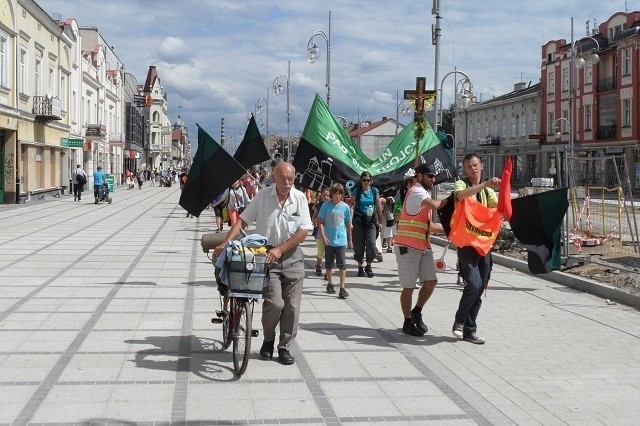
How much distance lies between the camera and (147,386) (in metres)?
6.05

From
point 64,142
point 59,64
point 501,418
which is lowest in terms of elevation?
point 501,418

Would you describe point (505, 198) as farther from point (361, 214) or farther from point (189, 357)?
point (361, 214)

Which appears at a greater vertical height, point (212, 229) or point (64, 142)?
point (64, 142)

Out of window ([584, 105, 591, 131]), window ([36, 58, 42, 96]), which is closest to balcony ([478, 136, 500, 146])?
window ([584, 105, 591, 131])

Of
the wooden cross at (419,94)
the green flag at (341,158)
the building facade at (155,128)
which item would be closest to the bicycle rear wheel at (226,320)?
the green flag at (341,158)

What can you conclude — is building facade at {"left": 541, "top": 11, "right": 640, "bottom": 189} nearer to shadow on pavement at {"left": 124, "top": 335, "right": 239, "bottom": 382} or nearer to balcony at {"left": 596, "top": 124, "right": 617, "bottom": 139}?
balcony at {"left": 596, "top": 124, "right": 617, "bottom": 139}

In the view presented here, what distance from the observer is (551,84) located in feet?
202

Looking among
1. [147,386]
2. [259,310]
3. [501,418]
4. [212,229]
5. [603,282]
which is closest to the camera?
[501,418]

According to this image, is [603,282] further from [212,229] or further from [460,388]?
[212,229]

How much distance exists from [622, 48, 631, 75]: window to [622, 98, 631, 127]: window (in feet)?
5.79

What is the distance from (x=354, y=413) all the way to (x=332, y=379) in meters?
0.89

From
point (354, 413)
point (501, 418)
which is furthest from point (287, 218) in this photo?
point (501, 418)

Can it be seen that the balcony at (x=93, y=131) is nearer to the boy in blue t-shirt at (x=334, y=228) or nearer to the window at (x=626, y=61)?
the window at (x=626, y=61)

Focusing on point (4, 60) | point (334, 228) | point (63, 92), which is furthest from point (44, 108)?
point (334, 228)
